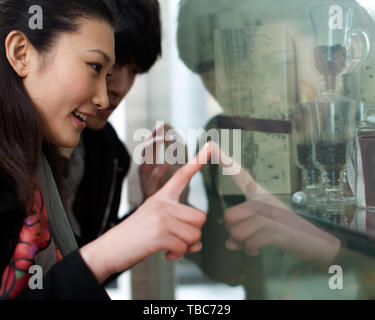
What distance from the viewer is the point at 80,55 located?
21.1 inches

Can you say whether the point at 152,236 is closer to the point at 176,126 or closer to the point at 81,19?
the point at 81,19

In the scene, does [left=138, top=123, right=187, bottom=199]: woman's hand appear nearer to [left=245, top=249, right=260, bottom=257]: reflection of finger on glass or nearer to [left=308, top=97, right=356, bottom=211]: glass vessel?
[left=245, top=249, right=260, bottom=257]: reflection of finger on glass

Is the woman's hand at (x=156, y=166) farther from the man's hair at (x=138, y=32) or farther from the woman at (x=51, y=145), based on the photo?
the woman at (x=51, y=145)

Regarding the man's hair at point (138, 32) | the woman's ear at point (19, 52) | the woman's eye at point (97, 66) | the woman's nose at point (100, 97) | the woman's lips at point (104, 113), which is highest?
the man's hair at point (138, 32)

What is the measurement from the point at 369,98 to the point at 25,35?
0.47m

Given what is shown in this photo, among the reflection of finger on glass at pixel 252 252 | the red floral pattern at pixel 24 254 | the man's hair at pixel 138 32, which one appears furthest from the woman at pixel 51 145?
the reflection of finger on glass at pixel 252 252

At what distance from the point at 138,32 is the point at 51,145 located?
30cm

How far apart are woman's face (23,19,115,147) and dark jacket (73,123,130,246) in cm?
38

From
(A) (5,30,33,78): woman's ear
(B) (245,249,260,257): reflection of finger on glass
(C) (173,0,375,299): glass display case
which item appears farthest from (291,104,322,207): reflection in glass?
(A) (5,30,33,78): woman's ear

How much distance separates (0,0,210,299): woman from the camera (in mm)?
442

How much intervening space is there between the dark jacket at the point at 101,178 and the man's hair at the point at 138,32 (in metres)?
0.21

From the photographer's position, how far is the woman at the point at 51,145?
442 millimetres
